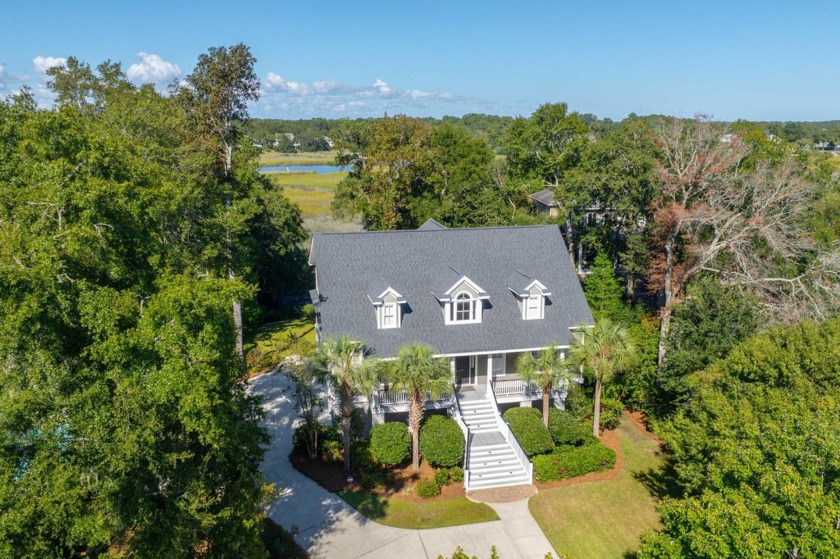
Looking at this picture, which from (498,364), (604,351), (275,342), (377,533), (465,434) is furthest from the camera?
(275,342)

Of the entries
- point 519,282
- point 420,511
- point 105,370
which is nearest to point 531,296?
point 519,282

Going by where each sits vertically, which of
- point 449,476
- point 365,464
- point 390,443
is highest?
point 390,443

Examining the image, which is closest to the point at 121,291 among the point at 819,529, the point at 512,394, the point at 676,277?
the point at 819,529

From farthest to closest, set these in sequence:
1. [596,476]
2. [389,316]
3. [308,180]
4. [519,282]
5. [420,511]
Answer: [308,180] < [519,282] < [389,316] < [596,476] < [420,511]

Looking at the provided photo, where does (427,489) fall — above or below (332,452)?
below

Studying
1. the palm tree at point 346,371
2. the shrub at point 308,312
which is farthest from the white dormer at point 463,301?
the shrub at point 308,312

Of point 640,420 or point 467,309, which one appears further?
point 640,420

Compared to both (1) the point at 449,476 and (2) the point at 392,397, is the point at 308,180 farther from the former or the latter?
(1) the point at 449,476

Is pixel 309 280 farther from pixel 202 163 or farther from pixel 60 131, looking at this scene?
pixel 60 131
